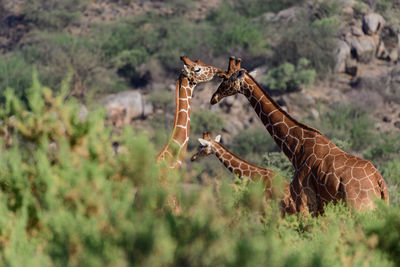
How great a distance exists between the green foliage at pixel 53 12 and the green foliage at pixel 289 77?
1625cm

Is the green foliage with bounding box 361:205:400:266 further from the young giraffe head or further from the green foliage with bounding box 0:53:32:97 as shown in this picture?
the green foliage with bounding box 0:53:32:97

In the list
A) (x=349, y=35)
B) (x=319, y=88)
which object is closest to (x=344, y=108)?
(x=319, y=88)

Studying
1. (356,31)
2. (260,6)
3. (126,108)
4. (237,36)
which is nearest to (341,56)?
(356,31)

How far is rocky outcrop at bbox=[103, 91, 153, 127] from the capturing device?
22308 millimetres

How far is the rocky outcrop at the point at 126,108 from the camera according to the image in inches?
878

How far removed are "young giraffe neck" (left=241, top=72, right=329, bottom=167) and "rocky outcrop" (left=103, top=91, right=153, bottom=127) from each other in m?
14.3

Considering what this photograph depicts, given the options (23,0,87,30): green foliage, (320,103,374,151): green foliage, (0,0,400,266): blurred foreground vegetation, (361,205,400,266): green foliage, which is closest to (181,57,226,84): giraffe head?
(0,0,400,266): blurred foreground vegetation

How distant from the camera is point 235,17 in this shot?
1316 inches

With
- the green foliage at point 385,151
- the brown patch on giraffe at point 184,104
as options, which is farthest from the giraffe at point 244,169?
the green foliage at point 385,151

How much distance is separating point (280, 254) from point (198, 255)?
560mm

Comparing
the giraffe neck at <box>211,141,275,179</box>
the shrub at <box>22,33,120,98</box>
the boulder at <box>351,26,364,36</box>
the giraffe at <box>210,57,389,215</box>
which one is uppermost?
the giraffe at <box>210,57,389,215</box>

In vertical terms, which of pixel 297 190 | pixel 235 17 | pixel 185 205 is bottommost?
pixel 235 17

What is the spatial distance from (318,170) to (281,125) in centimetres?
100

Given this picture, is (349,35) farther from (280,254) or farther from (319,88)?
(280,254)
